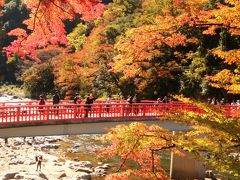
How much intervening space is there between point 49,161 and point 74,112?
7.92 metres

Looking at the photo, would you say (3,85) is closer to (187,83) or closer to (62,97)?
(62,97)

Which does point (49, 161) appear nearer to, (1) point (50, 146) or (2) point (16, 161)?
(2) point (16, 161)

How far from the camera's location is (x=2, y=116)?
17172 mm

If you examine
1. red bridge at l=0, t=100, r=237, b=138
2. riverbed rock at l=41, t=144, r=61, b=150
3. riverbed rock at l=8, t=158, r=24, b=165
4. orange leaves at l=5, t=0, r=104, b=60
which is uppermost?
orange leaves at l=5, t=0, r=104, b=60

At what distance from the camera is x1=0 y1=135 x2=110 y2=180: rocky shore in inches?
875

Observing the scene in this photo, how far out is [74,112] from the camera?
19.1 metres

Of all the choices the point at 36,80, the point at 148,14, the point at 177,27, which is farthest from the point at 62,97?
the point at 177,27

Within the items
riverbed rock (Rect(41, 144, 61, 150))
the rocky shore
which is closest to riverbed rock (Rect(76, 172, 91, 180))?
the rocky shore

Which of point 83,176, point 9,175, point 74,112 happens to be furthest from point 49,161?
point 74,112

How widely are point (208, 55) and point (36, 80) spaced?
25805mm

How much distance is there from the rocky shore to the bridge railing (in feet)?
14.4

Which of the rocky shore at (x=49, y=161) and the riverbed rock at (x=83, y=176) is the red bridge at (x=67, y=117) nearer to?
the riverbed rock at (x=83, y=176)

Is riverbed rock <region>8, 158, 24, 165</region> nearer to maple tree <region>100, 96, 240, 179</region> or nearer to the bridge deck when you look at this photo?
the bridge deck

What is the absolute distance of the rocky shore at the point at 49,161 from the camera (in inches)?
875
